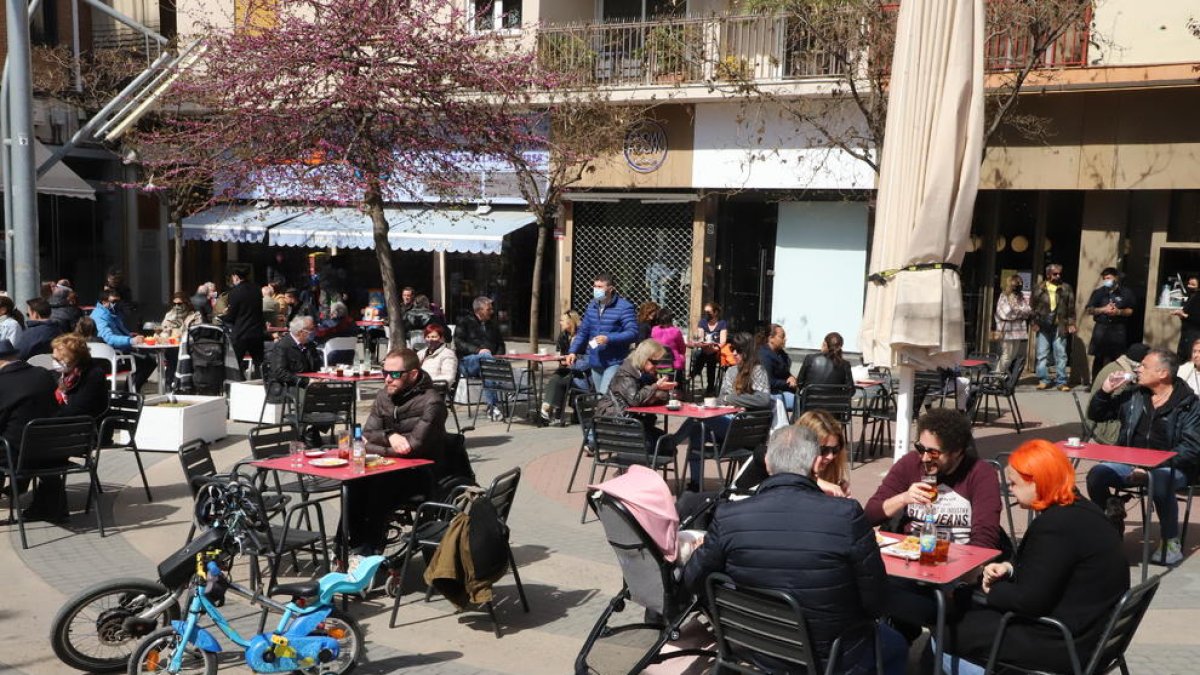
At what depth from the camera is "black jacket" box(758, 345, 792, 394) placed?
11648 mm

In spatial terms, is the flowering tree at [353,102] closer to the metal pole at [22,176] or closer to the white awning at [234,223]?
the metal pole at [22,176]

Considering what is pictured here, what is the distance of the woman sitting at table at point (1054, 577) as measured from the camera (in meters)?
4.52

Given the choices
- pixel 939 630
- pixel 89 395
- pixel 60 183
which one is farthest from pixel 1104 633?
pixel 60 183

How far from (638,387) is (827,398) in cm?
236

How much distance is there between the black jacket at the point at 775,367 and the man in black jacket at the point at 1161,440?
4044mm

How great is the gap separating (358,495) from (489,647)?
5.39 feet

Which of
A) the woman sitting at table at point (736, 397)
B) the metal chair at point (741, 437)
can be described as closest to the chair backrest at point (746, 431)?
the metal chair at point (741, 437)

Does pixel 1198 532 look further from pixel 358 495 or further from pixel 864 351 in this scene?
pixel 358 495

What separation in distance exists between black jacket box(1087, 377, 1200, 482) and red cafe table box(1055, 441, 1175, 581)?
4.7 inches

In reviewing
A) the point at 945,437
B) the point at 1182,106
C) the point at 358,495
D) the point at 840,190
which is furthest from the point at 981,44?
the point at 840,190

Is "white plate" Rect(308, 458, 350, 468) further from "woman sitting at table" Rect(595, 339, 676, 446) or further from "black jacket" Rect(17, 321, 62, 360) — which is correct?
"black jacket" Rect(17, 321, 62, 360)

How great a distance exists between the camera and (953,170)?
27.0 ft

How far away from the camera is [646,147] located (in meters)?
20.0

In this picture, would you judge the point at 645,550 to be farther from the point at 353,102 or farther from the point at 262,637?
the point at 353,102
